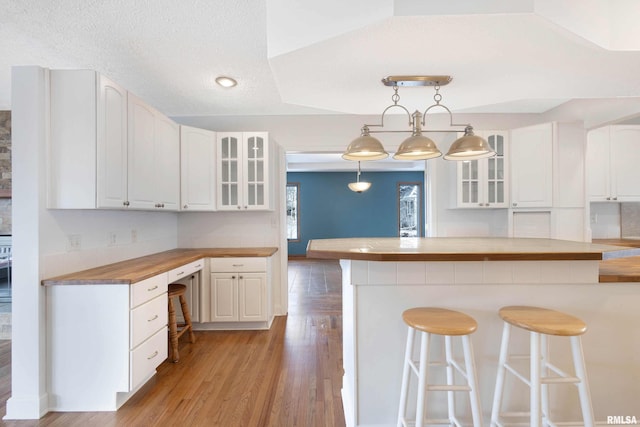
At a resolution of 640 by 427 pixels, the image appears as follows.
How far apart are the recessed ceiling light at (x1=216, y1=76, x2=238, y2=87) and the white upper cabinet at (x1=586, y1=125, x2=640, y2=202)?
13.1ft

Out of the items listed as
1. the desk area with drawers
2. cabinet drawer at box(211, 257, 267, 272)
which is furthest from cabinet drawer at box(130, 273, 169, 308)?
cabinet drawer at box(211, 257, 267, 272)

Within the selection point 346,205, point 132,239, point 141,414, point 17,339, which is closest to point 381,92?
point 132,239

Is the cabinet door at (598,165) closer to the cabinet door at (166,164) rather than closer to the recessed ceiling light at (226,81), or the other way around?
the recessed ceiling light at (226,81)

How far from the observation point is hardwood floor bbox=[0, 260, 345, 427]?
175cm

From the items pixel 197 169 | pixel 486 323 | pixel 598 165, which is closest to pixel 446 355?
pixel 486 323

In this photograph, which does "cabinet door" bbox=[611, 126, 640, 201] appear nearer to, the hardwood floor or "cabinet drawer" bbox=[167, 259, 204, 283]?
the hardwood floor

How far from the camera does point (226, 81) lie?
2.69 metres

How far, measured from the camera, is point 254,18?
72.5 inches

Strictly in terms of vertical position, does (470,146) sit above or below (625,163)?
below

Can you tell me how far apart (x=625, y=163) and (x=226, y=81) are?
448 centimetres

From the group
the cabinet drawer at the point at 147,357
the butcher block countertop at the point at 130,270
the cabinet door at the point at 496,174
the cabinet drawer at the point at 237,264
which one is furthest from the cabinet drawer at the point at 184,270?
the cabinet door at the point at 496,174

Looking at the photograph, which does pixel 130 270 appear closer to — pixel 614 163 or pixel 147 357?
pixel 147 357

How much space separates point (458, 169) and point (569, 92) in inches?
44.8

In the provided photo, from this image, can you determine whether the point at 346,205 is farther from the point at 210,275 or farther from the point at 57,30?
the point at 57,30
